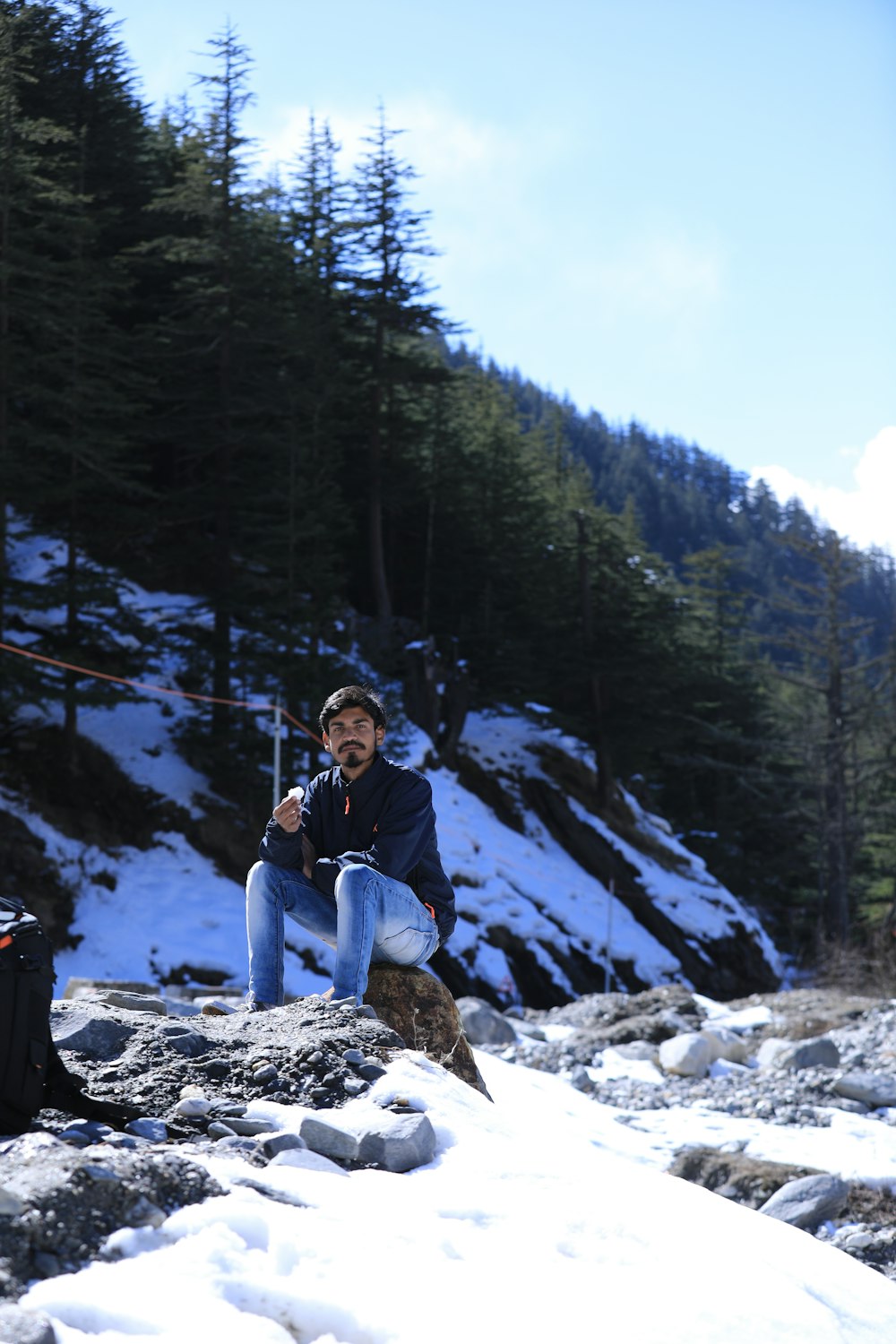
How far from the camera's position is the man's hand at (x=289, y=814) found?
202 inches

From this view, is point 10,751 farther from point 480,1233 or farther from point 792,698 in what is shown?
point 792,698

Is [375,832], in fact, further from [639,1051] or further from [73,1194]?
[639,1051]

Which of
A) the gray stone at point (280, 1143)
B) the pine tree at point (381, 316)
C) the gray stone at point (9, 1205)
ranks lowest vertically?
the gray stone at point (280, 1143)

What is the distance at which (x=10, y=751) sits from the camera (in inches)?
763

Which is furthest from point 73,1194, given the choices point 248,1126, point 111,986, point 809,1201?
point 111,986

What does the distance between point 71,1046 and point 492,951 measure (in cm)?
1841

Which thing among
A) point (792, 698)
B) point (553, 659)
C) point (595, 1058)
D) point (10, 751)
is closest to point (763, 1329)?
point (595, 1058)

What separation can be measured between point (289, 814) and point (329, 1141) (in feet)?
5.72

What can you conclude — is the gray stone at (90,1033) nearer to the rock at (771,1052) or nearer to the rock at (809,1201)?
the rock at (809,1201)

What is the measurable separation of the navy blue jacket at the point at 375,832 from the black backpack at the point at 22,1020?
1773mm

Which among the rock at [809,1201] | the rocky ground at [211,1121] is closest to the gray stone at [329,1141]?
the rocky ground at [211,1121]

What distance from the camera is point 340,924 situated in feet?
16.1

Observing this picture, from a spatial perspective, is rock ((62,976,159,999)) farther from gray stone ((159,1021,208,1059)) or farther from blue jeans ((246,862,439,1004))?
gray stone ((159,1021,208,1059))

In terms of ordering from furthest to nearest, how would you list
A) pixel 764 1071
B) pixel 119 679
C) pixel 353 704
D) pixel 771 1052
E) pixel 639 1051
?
pixel 119 679 → pixel 639 1051 → pixel 771 1052 → pixel 764 1071 → pixel 353 704
